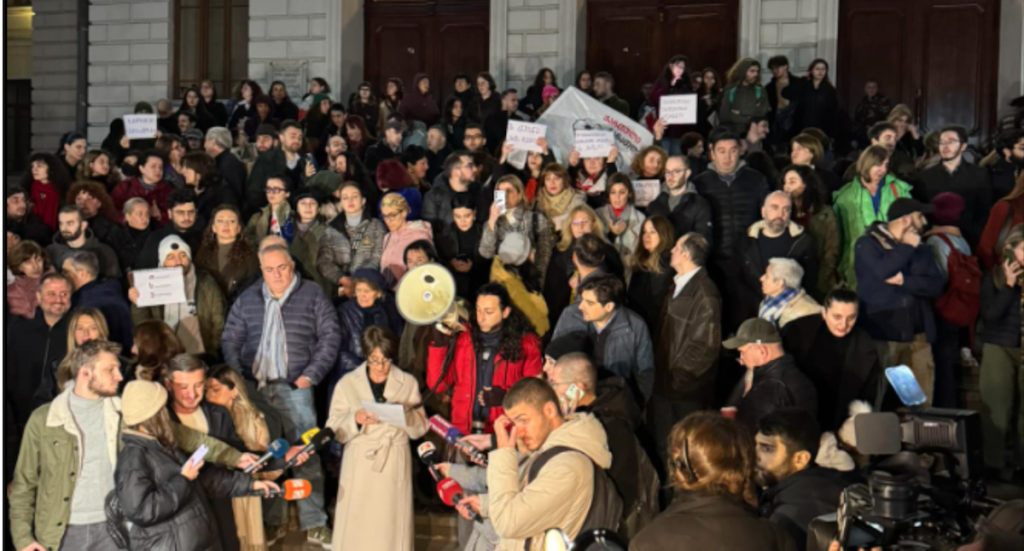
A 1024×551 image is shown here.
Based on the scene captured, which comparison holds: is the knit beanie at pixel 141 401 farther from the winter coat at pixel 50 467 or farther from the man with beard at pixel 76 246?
the man with beard at pixel 76 246

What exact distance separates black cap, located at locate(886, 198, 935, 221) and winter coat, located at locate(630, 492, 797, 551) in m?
4.36

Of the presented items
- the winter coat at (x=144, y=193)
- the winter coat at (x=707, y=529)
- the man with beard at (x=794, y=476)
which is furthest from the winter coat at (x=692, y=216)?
the winter coat at (x=707, y=529)

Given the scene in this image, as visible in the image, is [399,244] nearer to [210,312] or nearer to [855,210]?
[210,312]

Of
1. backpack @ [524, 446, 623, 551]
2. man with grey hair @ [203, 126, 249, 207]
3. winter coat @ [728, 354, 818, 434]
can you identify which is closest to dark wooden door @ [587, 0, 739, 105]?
man with grey hair @ [203, 126, 249, 207]

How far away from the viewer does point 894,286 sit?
328 inches

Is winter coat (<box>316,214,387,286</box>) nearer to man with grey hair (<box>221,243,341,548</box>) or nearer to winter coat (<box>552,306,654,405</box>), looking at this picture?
man with grey hair (<box>221,243,341,548</box>)

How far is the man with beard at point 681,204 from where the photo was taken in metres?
9.20

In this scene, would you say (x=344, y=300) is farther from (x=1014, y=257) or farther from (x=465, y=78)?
(x=465, y=78)

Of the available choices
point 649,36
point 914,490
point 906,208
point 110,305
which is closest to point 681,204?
point 906,208

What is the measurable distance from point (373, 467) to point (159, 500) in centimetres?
151

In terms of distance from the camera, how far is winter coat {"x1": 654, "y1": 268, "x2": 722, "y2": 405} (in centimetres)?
784

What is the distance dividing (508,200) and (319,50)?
10.4 meters

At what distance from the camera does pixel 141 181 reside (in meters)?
11.4

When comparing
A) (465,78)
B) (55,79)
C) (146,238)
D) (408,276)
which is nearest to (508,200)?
(408,276)
